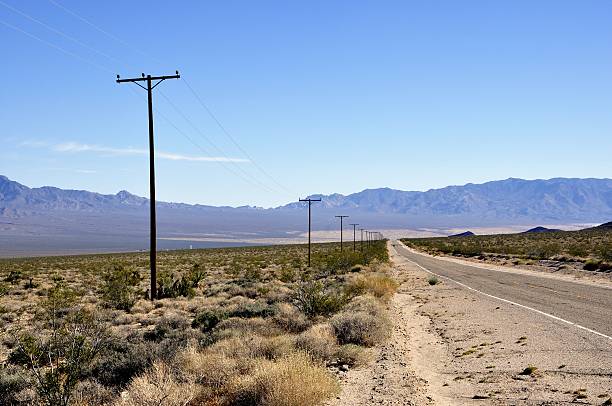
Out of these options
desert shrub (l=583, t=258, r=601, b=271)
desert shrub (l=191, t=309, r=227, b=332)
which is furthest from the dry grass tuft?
desert shrub (l=583, t=258, r=601, b=271)

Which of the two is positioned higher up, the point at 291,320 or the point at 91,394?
the point at 291,320

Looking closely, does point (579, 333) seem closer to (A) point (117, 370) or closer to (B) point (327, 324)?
(B) point (327, 324)

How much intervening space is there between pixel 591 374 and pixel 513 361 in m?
1.70

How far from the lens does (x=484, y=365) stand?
11.4 metres

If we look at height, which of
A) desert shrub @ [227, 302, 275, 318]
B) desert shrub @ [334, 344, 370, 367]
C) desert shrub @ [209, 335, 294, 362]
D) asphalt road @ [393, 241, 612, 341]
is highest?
desert shrub @ [209, 335, 294, 362]

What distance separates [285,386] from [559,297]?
1831 cm

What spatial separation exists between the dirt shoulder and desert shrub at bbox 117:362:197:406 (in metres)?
2.42

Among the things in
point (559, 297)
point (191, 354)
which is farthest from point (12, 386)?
point (559, 297)

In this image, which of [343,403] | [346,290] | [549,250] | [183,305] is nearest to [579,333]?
[343,403]

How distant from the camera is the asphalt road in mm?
16564

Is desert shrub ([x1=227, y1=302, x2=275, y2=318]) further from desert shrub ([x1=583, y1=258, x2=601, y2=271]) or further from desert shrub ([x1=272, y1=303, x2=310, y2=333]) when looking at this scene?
desert shrub ([x1=583, y1=258, x2=601, y2=271])

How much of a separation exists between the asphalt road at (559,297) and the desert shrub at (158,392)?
10.7 meters

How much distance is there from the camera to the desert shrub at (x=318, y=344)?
38.6 feet

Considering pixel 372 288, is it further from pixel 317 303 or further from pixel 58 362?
pixel 58 362
